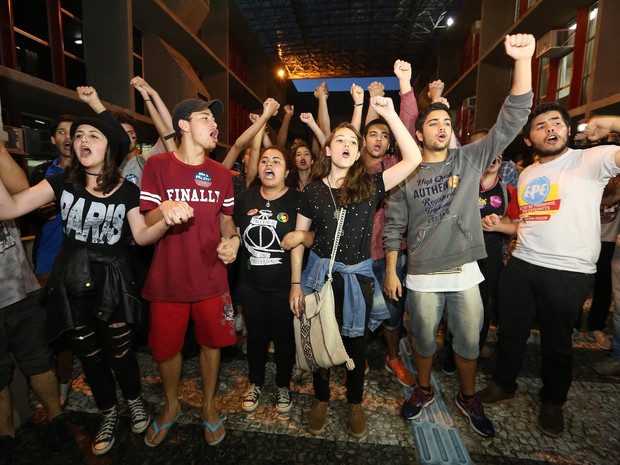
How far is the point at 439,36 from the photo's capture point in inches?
278

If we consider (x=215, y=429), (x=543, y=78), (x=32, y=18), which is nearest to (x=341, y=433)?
(x=215, y=429)

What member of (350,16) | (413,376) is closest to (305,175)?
(413,376)

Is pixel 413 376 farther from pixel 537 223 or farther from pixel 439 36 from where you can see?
pixel 439 36

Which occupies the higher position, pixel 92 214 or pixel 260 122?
pixel 260 122

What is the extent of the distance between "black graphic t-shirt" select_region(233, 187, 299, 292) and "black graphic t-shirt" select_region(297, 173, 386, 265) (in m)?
0.26

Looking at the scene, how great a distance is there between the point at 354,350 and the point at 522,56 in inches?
67.4

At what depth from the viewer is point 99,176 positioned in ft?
5.20

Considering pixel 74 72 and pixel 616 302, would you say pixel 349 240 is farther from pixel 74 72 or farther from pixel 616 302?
pixel 74 72

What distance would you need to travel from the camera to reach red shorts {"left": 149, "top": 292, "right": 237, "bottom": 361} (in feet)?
5.41

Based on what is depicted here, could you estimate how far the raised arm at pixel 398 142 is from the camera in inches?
59.7

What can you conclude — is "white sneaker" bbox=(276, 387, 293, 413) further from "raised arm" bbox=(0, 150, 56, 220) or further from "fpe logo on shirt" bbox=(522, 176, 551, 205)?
"fpe logo on shirt" bbox=(522, 176, 551, 205)

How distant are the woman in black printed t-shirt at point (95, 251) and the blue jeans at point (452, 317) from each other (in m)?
1.47

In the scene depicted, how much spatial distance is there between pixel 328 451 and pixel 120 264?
4.89 ft

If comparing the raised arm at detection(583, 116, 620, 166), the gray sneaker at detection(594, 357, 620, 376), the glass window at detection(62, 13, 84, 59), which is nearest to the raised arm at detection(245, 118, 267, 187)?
the glass window at detection(62, 13, 84, 59)
